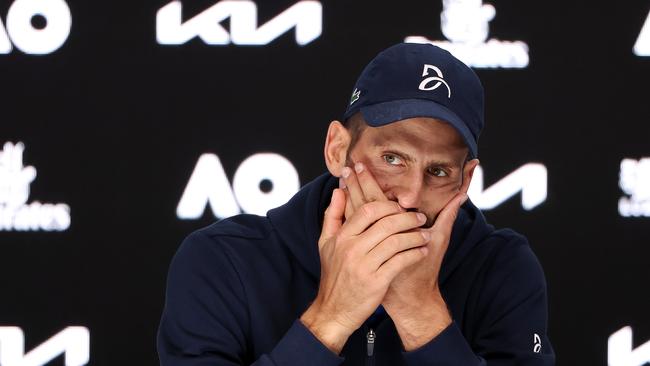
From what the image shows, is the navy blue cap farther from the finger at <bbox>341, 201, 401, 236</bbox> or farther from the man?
the finger at <bbox>341, 201, 401, 236</bbox>

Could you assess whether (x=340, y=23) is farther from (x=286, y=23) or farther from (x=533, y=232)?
(x=533, y=232)

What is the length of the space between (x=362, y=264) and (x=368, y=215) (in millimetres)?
65

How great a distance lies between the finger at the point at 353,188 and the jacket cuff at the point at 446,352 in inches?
7.8

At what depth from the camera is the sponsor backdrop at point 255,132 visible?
2617 mm

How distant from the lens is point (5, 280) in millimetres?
2635

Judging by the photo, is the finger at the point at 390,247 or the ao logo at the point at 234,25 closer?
the finger at the point at 390,247

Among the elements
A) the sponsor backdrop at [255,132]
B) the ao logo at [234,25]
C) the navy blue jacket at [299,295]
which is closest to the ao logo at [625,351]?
the sponsor backdrop at [255,132]

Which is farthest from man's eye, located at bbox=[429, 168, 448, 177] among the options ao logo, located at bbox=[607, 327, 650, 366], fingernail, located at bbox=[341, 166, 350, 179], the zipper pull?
ao logo, located at bbox=[607, 327, 650, 366]

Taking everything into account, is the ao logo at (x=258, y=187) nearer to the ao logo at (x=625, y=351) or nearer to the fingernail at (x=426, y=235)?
the ao logo at (x=625, y=351)

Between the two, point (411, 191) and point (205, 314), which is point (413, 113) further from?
point (205, 314)

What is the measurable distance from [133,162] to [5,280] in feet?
1.32

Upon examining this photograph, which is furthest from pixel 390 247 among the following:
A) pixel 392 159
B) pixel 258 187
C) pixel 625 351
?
pixel 625 351

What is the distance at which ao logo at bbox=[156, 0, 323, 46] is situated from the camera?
2.63m

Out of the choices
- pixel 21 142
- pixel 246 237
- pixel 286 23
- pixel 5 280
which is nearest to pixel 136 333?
pixel 5 280
